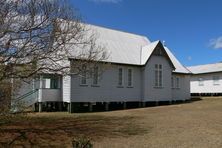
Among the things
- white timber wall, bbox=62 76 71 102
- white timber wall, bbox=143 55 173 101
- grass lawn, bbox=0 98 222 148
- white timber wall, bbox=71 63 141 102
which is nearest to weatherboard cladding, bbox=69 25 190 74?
white timber wall, bbox=71 63 141 102

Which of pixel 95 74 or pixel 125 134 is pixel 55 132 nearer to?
pixel 125 134

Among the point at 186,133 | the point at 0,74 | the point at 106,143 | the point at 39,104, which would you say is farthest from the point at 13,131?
the point at 39,104

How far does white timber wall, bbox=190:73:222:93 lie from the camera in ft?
150

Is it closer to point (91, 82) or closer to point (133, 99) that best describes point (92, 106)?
point (91, 82)

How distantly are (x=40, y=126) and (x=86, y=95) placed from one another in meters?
10.5

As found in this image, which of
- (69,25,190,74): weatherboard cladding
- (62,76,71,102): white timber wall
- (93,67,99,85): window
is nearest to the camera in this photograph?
(93,67,99,85): window

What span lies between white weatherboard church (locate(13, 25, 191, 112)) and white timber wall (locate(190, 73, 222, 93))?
38.7ft

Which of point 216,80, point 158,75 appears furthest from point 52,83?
point 216,80

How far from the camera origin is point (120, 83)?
30.0 metres

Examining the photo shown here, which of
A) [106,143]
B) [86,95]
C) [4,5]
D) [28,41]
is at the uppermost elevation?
[4,5]

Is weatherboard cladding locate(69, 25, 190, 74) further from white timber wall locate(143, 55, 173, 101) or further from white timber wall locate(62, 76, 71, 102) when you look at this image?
white timber wall locate(62, 76, 71, 102)

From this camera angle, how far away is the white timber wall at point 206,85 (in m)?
45.7

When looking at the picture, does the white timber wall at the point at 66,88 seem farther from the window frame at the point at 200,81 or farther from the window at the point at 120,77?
the window frame at the point at 200,81

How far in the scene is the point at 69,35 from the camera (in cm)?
1647
